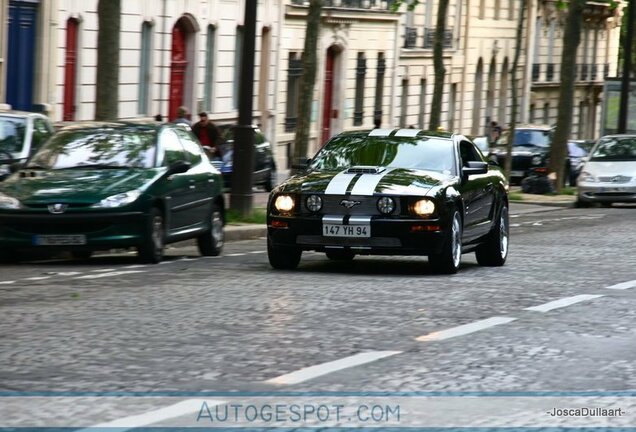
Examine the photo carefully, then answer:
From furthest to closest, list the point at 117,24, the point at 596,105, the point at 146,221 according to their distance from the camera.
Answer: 1. the point at 596,105
2. the point at 117,24
3. the point at 146,221

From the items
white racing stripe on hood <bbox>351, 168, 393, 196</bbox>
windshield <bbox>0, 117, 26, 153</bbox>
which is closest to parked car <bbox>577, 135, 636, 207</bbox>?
windshield <bbox>0, 117, 26, 153</bbox>

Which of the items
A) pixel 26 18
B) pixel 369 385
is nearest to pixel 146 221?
pixel 369 385

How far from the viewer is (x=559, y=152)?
43125 mm

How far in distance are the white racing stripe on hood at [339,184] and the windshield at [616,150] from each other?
23.2m

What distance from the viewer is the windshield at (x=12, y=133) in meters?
21.0

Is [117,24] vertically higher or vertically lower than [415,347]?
higher

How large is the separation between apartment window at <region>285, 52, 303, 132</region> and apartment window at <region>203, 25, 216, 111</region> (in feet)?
19.6

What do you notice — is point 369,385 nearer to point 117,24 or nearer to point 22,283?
point 22,283

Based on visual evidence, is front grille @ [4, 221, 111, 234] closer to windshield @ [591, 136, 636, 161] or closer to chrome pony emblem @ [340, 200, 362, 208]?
chrome pony emblem @ [340, 200, 362, 208]

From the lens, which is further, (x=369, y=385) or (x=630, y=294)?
(x=630, y=294)

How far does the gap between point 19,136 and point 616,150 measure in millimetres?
20065

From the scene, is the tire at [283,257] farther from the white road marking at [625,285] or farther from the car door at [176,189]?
the white road marking at [625,285]

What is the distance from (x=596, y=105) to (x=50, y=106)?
58.1 meters

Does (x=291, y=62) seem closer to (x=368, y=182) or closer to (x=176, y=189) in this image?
(x=176, y=189)
